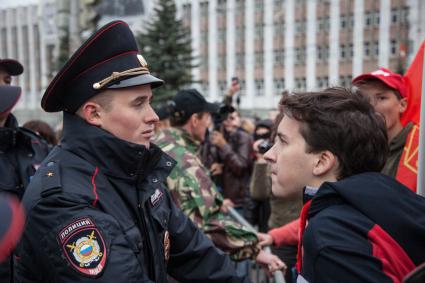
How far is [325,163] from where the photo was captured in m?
1.66

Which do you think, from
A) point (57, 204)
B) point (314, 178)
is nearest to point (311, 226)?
point (314, 178)

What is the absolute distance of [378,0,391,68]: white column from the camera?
3869 centimetres

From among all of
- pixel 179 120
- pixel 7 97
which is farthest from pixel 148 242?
pixel 179 120

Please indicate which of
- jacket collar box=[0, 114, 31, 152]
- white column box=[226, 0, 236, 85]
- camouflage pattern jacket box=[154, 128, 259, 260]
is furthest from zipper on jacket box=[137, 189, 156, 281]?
white column box=[226, 0, 236, 85]

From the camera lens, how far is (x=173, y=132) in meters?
3.65

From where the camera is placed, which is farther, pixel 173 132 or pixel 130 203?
pixel 173 132

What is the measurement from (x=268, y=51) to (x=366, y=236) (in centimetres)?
4463

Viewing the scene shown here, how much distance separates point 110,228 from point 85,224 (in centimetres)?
11

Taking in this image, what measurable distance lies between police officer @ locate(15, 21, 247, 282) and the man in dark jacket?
643 millimetres

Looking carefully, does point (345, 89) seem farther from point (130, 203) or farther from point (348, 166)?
point (130, 203)

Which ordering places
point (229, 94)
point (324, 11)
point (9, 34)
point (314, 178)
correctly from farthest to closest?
point (9, 34), point (324, 11), point (229, 94), point (314, 178)

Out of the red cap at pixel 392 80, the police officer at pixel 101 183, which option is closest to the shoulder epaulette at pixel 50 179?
the police officer at pixel 101 183

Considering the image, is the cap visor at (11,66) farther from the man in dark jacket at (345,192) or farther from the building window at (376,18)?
the building window at (376,18)

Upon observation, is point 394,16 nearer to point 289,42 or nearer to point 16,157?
point 289,42
